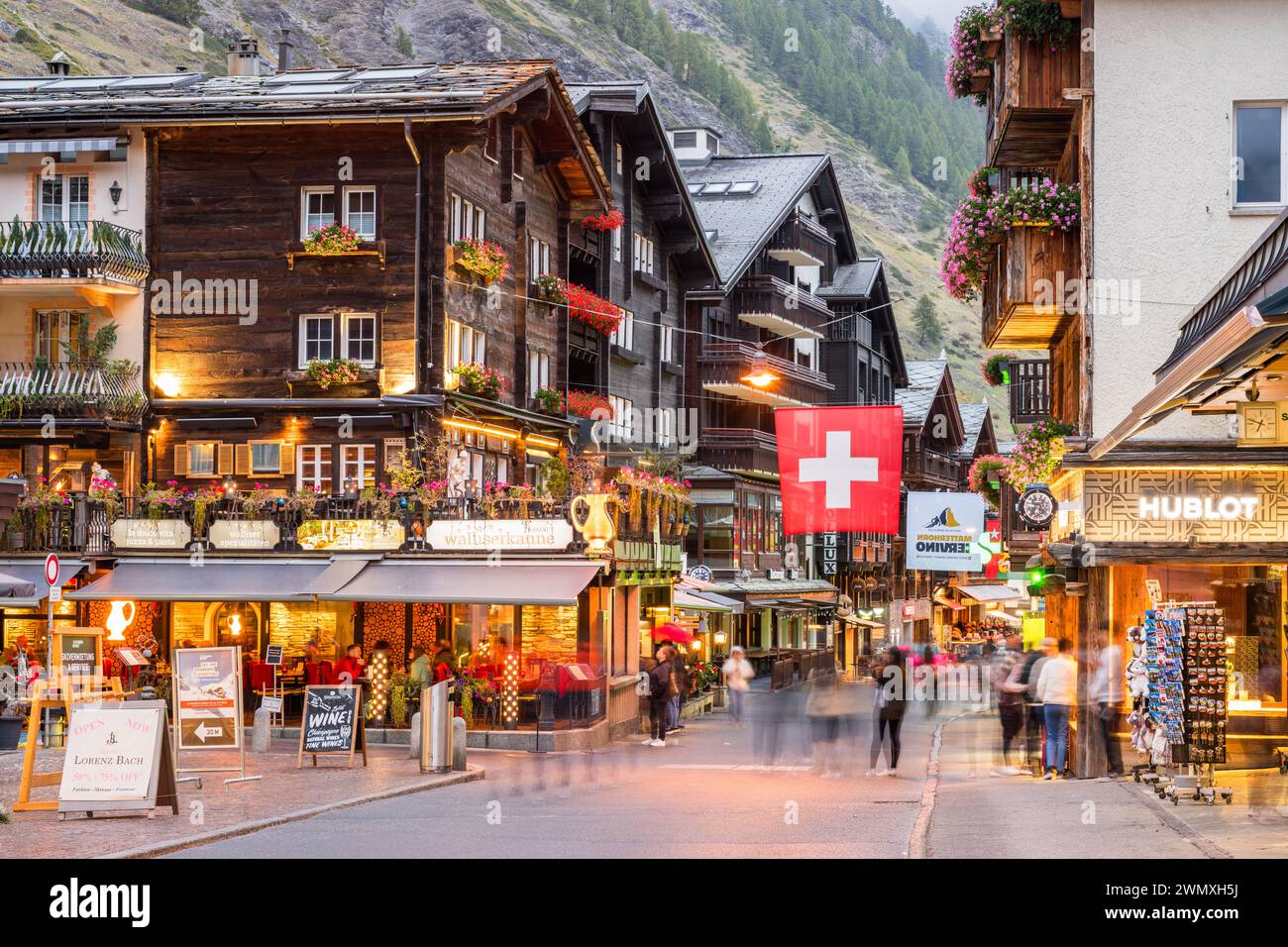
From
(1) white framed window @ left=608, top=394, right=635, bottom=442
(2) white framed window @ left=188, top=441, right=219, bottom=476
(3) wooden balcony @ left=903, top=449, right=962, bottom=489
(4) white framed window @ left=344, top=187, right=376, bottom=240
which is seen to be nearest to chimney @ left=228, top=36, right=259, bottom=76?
(4) white framed window @ left=344, top=187, right=376, bottom=240

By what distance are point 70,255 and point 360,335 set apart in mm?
5991

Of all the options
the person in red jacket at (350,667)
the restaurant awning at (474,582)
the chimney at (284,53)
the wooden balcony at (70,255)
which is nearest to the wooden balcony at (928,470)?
the chimney at (284,53)

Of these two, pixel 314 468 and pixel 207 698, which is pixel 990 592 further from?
pixel 207 698

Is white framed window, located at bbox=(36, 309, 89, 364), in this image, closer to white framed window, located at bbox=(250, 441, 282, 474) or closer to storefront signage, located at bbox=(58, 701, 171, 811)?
white framed window, located at bbox=(250, 441, 282, 474)

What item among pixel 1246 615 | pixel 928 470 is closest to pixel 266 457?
pixel 1246 615

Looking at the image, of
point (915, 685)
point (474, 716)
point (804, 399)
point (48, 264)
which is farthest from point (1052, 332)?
point (804, 399)

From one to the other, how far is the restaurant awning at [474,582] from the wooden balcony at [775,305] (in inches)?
1285

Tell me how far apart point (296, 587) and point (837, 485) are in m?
10.7

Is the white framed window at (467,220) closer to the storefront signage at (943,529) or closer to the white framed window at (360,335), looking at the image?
the white framed window at (360,335)

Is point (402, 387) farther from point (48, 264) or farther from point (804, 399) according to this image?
point (804, 399)

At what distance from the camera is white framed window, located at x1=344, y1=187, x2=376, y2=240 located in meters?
36.6

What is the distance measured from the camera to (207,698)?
2289 centimetres

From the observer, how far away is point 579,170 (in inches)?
1726

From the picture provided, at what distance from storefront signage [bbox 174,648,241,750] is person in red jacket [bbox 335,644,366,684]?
7.99m
